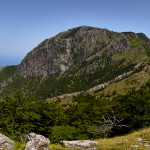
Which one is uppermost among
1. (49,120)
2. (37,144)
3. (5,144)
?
(5,144)

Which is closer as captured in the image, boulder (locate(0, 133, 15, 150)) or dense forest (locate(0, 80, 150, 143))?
boulder (locate(0, 133, 15, 150))

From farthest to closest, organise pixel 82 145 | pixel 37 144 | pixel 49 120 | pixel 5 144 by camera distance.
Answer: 1. pixel 49 120
2. pixel 82 145
3. pixel 5 144
4. pixel 37 144

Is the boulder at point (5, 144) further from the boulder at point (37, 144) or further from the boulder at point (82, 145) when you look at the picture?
the boulder at point (82, 145)

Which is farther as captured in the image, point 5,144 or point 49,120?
point 49,120

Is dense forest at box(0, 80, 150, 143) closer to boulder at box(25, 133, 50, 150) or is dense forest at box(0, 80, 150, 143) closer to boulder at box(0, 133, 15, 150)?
boulder at box(25, 133, 50, 150)

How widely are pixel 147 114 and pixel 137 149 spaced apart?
109 feet

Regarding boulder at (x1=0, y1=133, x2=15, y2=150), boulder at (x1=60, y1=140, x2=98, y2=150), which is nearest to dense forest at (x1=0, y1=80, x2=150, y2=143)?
boulder at (x1=60, y1=140, x2=98, y2=150)


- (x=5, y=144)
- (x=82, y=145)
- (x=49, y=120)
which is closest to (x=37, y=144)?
(x=5, y=144)

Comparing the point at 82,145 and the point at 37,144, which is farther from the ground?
the point at 37,144

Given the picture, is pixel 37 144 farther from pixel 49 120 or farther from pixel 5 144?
pixel 49 120

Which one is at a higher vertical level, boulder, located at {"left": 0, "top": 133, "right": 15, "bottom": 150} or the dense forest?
boulder, located at {"left": 0, "top": 133, "right": 15, "bottom": 150}

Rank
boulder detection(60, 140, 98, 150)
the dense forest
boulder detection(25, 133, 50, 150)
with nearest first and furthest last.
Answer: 1. boulder detection(25, 133, 50, 150)
2. boulder detection(60, 140, 98, 150)
3. the dense forest

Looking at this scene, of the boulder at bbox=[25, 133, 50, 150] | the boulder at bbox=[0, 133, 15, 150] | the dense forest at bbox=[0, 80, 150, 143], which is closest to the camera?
the boulder at bbox=[25, 133, 50, 150]

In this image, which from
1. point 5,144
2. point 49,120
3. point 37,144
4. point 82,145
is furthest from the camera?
point 49,120
